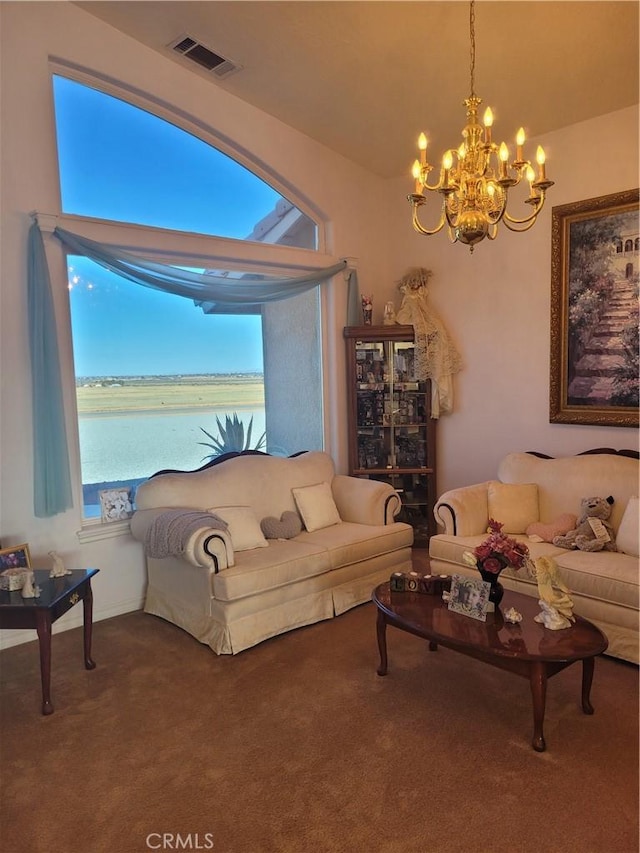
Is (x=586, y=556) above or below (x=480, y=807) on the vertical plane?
above

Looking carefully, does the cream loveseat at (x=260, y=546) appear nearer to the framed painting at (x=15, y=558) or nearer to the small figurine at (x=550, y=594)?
the framed painting at (x=15, y=558)

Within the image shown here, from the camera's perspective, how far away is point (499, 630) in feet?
8.21

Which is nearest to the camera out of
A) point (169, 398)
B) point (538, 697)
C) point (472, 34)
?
point (538, 697)

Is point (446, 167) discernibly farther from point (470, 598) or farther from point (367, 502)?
point (367, 502)

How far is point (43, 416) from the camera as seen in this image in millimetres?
3352

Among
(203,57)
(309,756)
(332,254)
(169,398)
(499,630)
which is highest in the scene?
(203,57)

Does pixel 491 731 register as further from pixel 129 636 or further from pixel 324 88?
pixel 324 88

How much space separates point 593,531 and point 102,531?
9.78 ft

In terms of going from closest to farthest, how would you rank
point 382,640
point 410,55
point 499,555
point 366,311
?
point 499,555 < point 382,640 < point 410,55 < point 366,311

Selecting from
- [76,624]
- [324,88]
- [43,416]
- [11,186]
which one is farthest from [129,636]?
[324,88]

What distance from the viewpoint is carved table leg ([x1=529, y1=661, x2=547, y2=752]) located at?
2275mm

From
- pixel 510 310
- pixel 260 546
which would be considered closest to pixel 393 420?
pixel 510 310

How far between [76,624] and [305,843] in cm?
223

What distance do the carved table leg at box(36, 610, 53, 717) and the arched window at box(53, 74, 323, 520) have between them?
1178mm
